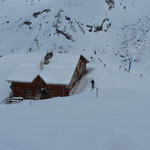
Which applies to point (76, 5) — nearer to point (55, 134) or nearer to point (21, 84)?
point (21, 84)

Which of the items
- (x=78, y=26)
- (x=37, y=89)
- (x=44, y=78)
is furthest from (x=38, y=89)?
(x=78, y=26)

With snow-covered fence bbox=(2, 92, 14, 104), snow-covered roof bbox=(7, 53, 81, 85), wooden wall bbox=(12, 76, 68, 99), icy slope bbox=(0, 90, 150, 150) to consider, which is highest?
snow-covered roof bbox=(7, 53, 81, 85)


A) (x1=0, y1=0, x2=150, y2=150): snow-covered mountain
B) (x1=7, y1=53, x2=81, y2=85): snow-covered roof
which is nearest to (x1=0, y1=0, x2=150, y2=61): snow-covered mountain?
(x1=0, y1=0, x2=150, y2=150): snow-covered mountain

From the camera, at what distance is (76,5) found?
1813 inches

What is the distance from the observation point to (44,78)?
21250mm

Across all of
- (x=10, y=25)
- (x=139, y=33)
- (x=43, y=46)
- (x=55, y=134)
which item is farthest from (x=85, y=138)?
(x=10, y=25)

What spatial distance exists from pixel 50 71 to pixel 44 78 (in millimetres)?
1145

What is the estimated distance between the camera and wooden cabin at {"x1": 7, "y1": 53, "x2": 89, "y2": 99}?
21278 millimetres

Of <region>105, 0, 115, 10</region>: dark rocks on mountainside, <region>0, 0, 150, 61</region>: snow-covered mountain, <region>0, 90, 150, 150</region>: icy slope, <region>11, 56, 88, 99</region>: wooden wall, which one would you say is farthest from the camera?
<region>105, 0, 115, 10</region>: dark rocks on mountainside

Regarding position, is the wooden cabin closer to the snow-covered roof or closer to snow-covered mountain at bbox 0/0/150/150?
the snow-covered roof

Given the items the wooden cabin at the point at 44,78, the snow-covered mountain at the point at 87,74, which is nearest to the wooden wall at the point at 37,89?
the wooden cabin at the point at 44,78

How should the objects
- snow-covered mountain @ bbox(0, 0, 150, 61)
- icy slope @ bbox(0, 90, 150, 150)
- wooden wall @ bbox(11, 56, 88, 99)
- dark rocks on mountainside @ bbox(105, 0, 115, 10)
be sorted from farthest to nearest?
1. dark rocks on mountainside @ bbox(105, 0, 115, 10)
2. snow-covered mountain @ bbox(0, 0, 150, 61)
3. wooden wall @ bbox(11, 56, 88, 99)
4. icy slope @ bbox(0, 90, 150, 150)

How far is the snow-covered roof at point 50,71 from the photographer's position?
2119 centimetres

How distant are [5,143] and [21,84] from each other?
16.7 m
